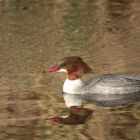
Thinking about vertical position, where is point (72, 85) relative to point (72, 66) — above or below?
below

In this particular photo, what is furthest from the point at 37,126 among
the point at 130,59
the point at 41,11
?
the point at 41,11

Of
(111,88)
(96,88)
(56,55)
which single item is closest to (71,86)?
(96,88)

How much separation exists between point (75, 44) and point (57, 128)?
5879mm

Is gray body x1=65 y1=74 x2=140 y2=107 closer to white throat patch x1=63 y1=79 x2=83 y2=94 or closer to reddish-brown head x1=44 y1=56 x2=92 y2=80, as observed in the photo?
white throat patch x1=63 y1=79 x2=83 y2=94

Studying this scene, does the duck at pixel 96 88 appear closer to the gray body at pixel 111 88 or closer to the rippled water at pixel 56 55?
the gray body at pixel 111 88

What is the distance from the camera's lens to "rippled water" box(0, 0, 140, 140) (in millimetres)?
10538

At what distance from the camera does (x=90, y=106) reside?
11773 mm

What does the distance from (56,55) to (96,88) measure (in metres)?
2.97

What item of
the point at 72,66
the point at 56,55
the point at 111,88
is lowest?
the point at 111,88

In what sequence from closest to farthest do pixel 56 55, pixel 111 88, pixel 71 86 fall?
pixel 111 88, pixel 71 86, pixel 56 55

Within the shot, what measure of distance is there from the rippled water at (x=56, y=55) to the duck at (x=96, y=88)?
0.22 m

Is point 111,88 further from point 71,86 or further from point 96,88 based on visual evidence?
point 71,86

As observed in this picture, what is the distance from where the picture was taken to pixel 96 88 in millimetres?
12508

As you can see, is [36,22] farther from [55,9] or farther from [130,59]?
[130,59]
